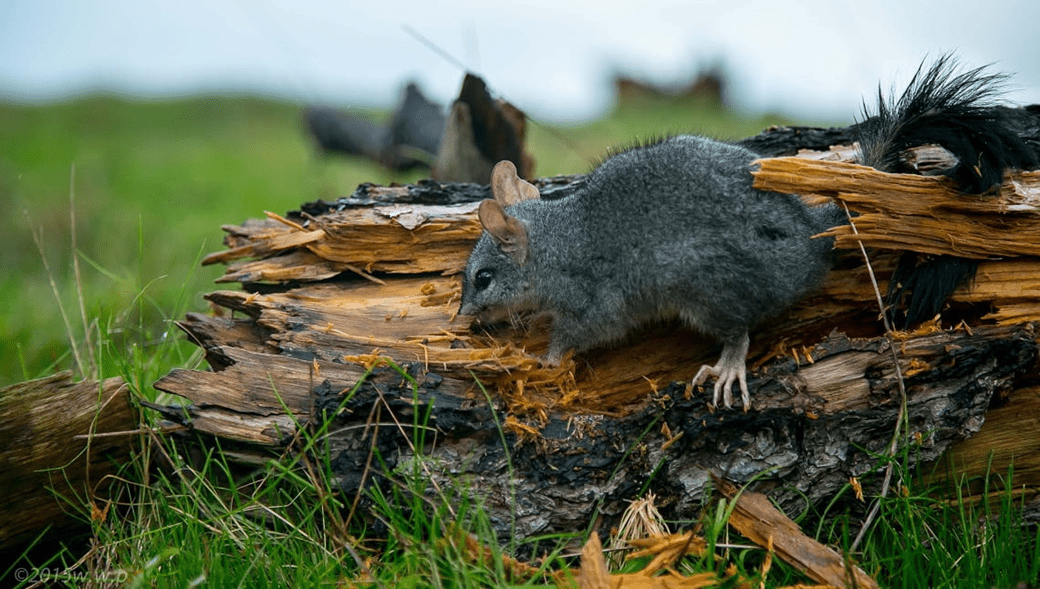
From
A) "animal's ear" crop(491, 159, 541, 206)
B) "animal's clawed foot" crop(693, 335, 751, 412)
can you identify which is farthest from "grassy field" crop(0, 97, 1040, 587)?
"animal's clawed foot" crop(693, 335, 751, 412)

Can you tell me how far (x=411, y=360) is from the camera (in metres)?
4.10

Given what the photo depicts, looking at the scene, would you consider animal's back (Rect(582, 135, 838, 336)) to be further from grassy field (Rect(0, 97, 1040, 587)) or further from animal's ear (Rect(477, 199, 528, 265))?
grassy field (Rect(0, 97, 1040, 587))

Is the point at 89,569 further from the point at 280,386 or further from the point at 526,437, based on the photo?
the point at 526,437

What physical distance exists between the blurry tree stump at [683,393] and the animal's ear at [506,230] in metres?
0.60

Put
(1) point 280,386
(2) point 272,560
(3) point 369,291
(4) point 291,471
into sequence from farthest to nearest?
(3) point 369,291, (1) point 280,386, (4) point 291,471, (2) point 272,560

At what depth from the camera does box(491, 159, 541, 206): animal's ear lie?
5.07 meters

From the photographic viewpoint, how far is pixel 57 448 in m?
3.86

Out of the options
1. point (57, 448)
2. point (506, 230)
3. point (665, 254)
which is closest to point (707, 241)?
point (665, 254)

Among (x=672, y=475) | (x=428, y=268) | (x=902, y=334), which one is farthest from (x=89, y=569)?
(x=902, y=334)

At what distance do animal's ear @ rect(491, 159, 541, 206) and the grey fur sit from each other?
0.37m

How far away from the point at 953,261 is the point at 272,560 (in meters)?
3.65

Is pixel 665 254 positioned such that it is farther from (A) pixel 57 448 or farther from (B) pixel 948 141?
(A) pixel 57 448

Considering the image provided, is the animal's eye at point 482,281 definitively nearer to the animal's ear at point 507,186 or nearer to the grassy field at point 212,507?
the animal's ear at point 507,186

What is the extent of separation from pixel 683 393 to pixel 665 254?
Result: 77 centimetres
